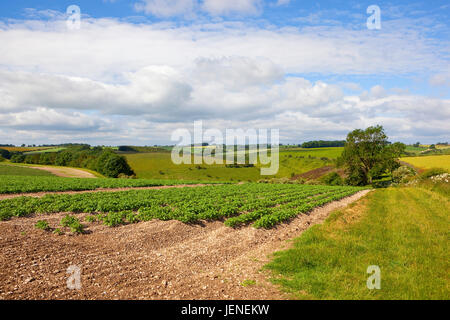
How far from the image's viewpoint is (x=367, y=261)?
9.18 meters

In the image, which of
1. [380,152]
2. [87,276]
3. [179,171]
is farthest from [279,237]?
[179,171]

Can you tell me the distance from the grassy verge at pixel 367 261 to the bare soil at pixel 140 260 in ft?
3.46

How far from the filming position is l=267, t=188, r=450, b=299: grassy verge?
712 centimetres

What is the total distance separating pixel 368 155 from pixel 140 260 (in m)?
62.9

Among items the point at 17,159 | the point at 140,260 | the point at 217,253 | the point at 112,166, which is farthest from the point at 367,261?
the point at 17,159

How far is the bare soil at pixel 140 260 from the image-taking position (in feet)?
24.0

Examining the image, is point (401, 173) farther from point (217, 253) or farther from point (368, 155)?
point (217, 253)

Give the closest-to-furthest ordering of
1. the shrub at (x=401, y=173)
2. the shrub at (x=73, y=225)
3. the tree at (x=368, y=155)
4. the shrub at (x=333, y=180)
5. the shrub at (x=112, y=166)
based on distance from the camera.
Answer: the shrub at (x=73, y=225) → the shrub at (x=401, y=173) → the tree at (x=368, y=155) → the shrub at (x=333, y=180) → the shrub at (x=112, y=166)

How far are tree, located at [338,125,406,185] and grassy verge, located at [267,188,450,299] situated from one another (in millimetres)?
49199
